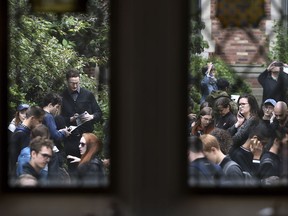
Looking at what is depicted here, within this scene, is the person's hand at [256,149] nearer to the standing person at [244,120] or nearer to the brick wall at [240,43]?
the standing person at [244,120]

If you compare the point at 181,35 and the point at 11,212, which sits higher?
the point at 181,35

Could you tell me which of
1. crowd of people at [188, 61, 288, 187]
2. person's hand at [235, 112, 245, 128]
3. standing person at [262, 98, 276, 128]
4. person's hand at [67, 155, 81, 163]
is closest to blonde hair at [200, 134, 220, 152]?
crowd of people at [188, 61, 288, 187]

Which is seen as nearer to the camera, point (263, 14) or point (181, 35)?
point (181, 35)

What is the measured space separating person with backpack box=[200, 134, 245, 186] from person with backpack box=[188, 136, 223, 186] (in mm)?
20

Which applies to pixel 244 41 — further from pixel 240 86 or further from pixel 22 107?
pixel 22 107

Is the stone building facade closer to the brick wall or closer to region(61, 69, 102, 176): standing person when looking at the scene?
the brick wall

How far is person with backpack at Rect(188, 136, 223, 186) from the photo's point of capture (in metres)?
3.07

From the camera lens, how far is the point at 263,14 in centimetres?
319

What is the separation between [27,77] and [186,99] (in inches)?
26.8

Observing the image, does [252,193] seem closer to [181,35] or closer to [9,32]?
[181,35]

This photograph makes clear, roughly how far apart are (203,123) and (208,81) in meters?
0.17

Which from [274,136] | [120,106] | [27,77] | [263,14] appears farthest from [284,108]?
[27,77]

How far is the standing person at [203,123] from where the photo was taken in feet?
10.4

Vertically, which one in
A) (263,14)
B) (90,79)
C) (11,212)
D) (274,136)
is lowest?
(11,212)
